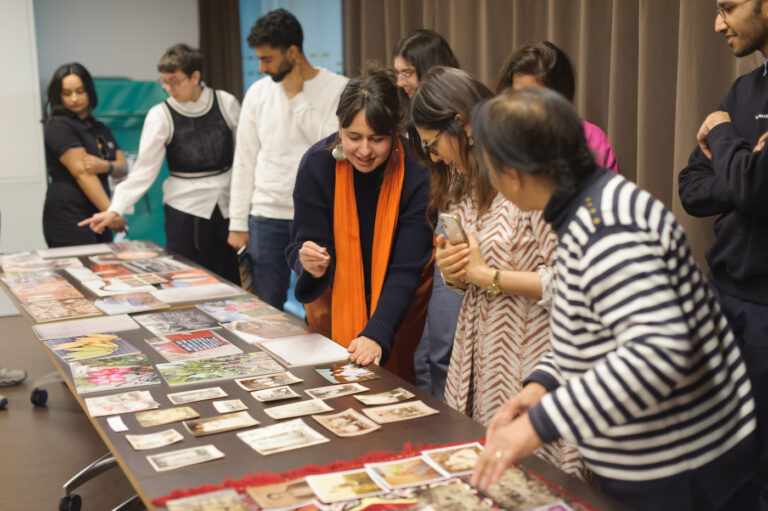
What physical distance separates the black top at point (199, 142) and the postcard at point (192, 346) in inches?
71.7

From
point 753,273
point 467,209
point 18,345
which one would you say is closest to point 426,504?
point 467,209

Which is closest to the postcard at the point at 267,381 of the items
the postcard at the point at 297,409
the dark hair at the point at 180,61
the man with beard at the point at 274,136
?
the postcard at the point at 297,409

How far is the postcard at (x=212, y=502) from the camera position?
1260 millimetres

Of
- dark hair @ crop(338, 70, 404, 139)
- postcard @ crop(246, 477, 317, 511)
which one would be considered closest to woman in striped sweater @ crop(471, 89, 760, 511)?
postcard @ crop(246, 477, 317, 511)

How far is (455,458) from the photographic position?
1437 millimetres

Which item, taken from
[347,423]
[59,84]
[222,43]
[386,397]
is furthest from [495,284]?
[222,43]

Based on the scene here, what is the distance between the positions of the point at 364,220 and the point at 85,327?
918 millimetres

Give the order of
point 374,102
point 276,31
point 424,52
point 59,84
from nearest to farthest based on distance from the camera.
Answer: point 374,102 → point 424,52 → point 276,31 → point 59,84

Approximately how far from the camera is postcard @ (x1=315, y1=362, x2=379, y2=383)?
6.26 ft

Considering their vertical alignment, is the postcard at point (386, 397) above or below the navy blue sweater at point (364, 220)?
below

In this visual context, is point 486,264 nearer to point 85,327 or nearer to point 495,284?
point 495,284

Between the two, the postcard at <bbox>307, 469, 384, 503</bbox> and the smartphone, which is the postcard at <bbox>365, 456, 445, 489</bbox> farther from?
the smartphone

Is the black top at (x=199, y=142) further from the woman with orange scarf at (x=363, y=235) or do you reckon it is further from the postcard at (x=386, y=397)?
the postcard at (x=386, y=397)

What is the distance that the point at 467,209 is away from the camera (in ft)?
6.46
